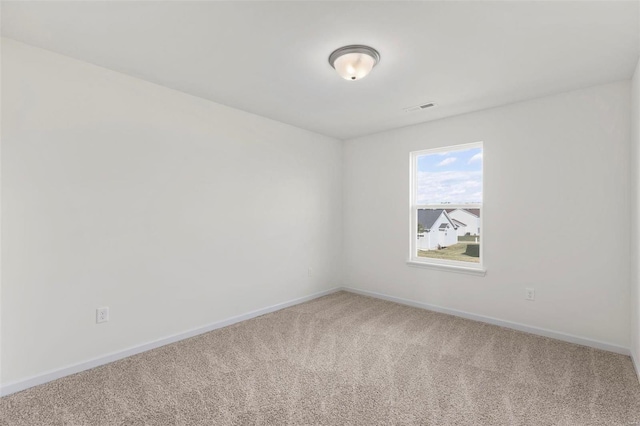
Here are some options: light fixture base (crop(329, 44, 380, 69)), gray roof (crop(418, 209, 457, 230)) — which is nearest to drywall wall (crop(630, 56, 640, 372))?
gray roof (crop(418, 209, 457, 230))

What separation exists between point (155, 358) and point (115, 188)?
58.5 inches

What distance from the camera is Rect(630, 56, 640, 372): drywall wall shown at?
2365 mm

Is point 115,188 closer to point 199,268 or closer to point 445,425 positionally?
point 199,268

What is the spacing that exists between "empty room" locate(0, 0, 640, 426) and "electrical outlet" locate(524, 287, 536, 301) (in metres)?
0.03

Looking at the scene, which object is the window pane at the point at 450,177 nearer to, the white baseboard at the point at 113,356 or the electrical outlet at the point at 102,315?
the white baseboard at the point at 113,356

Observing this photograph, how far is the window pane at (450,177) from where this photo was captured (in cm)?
371

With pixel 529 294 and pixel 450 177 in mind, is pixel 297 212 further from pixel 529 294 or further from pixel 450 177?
pixel 529 294

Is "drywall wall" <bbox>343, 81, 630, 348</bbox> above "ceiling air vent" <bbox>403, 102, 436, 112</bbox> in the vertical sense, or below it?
below

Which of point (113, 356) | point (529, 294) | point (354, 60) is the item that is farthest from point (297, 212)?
point (529, 294)

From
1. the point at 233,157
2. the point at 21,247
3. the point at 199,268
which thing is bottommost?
the point at 199,268

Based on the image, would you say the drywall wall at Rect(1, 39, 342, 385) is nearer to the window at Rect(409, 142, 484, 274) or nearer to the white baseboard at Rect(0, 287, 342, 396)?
the white baseboard at Rect(0, 287, 342, 396)

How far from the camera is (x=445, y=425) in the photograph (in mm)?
1812

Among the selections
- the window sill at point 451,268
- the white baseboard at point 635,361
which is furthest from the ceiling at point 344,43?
the white baseboard at point 635,361

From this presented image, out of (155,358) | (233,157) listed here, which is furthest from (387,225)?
(155,358)
